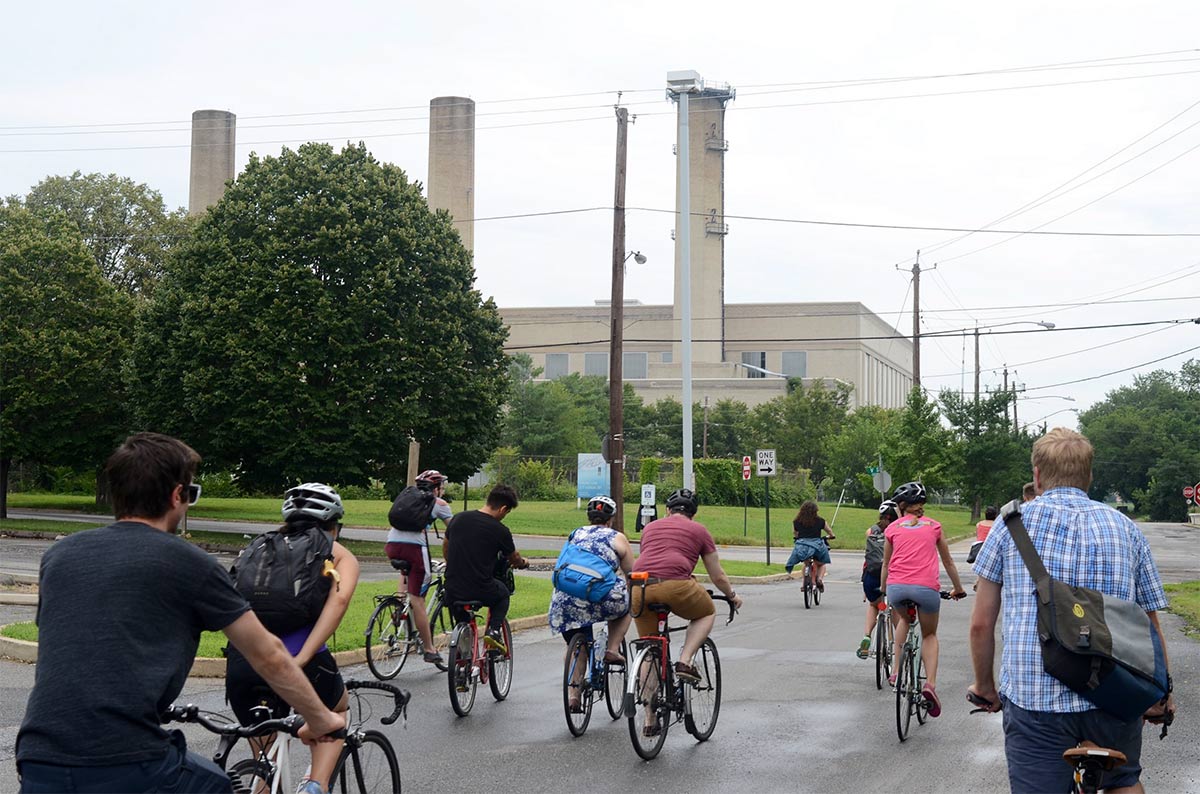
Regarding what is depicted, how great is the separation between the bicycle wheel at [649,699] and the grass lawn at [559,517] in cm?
3210

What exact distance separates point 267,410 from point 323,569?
27.7 meters

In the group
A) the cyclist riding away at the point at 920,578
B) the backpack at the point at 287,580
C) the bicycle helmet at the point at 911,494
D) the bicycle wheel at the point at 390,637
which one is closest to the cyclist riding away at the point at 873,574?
the bicycle helmet at the point at 911,494

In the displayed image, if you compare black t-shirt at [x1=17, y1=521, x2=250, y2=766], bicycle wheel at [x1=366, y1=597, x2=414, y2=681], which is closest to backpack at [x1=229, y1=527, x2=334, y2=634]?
black t-shirt at [x1=17, y1=521, x2=250, y2=766]

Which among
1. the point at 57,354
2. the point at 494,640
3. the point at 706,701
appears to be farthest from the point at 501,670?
the point at 57,354

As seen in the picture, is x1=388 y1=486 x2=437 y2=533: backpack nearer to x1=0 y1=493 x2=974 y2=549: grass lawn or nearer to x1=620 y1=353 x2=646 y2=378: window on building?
x1=0 y1=493 x2=974 y2=549: grass lawn

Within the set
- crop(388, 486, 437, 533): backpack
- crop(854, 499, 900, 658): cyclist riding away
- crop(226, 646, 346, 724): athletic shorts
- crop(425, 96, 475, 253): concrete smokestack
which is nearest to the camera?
crop(226, 646, 346, 724): athletic shorts

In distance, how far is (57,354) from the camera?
40031 millimetres

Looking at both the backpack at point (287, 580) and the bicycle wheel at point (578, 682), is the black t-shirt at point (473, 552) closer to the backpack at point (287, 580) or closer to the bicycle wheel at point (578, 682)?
the bicycle wheel at point (578, 682)

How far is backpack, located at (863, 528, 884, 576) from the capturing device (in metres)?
13.9

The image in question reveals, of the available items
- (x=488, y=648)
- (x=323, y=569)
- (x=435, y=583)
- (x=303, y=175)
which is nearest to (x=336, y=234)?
(x=303, y=175)

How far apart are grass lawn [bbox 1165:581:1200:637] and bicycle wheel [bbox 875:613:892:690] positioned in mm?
6300

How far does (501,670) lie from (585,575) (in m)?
2.32

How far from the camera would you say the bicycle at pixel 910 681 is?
9773 mm

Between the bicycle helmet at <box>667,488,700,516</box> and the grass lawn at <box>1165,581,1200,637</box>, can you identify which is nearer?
the bicycle helmet at <box>667,488,700,516</box>
